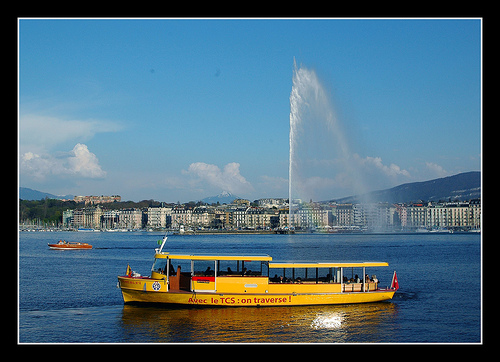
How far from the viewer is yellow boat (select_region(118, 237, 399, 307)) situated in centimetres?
2481

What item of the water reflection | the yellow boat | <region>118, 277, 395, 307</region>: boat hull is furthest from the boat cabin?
the water reflection

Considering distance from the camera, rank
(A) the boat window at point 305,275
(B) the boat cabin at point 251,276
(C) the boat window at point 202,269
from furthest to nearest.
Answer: (A) the boat window at point 305,275 < (C) the boat window at point 202,269 < (B) the boat cabin at point 251,276

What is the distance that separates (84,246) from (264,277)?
2290 inches

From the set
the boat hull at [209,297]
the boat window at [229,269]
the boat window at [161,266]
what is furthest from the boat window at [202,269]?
the boat window at [161,266]

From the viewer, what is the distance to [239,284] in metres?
24.9

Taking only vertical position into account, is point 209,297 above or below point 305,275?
below

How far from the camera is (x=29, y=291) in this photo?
31250 mm

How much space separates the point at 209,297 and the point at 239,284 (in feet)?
4.59

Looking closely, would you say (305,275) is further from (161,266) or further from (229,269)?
(161,266)

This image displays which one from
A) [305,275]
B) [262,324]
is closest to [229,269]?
[305,275]

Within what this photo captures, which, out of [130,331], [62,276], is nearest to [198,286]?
[130,331]

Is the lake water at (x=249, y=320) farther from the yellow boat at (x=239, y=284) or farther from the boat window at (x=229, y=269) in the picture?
the boat window at (x=229, y=269)

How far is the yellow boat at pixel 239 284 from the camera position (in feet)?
81.4

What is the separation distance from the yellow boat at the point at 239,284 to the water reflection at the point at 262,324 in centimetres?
41
